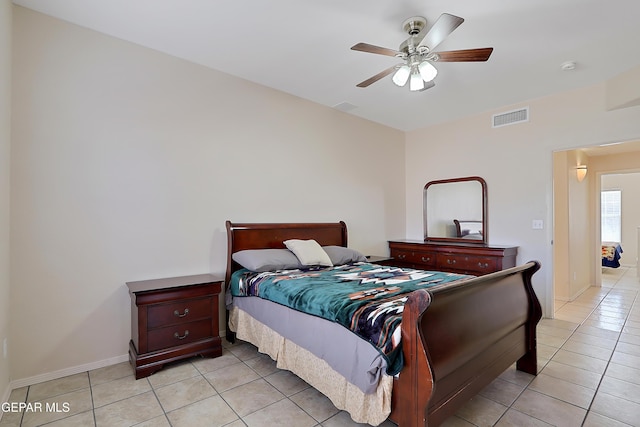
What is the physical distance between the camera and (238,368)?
8.65ft

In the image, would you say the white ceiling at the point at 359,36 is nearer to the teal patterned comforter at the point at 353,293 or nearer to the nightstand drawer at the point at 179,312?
the teal patterned comforter at the point at 353,293

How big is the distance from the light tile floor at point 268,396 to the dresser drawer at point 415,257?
1.67m

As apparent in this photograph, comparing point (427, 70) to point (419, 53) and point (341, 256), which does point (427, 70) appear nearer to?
point (419, 53)

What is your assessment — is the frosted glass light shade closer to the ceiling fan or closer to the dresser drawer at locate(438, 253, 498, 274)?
the ceiling fan

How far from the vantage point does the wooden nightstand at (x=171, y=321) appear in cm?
248

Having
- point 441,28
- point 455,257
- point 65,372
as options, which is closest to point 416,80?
point 441,28

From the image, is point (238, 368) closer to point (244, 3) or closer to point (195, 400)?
point (195, 400)

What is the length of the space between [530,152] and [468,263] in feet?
5.42

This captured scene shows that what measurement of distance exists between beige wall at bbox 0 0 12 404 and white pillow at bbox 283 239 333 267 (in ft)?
7.38

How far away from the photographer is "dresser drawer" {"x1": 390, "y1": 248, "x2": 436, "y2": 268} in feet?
14.6

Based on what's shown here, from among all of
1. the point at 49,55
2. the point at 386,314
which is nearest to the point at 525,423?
the point at 386,314

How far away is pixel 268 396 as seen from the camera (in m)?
2.21

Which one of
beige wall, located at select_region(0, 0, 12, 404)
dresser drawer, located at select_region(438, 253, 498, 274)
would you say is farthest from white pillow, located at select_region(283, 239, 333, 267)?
beige wall, located at select_region(0, 0, 12, 404)

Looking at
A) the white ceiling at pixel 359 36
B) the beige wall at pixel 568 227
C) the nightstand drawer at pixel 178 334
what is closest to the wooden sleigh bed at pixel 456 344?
the nightstand drawer at pixel 178 334
